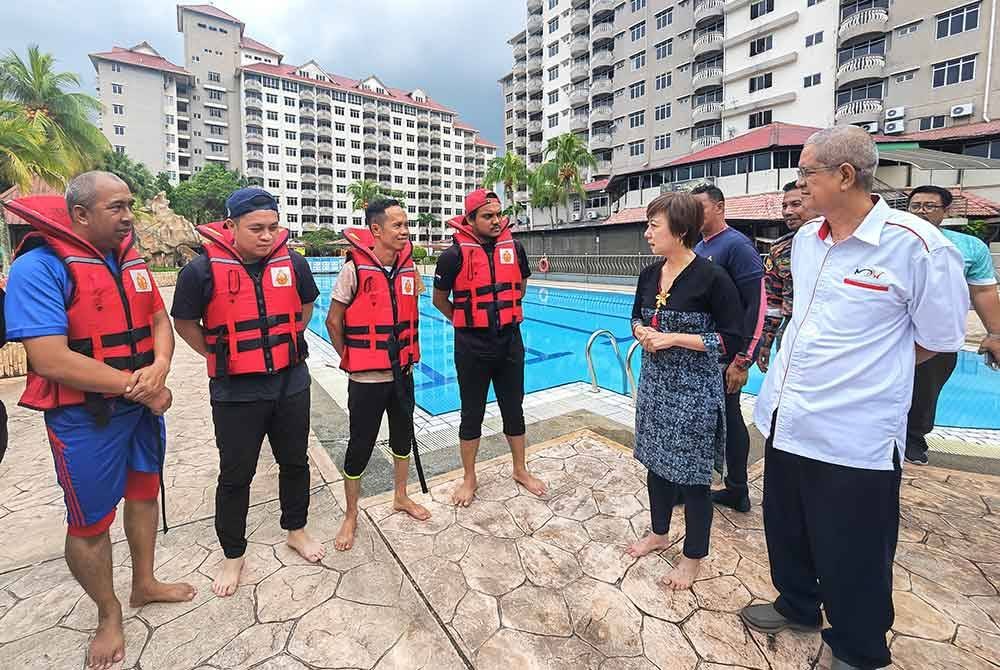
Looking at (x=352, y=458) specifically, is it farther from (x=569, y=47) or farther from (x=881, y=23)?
(x=569, y=47)

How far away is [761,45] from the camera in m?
37.2

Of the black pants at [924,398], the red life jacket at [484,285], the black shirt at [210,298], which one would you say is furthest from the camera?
the black pants at [924,398]

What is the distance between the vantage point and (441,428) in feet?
18.2

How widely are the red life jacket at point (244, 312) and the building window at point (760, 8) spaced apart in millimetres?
46686

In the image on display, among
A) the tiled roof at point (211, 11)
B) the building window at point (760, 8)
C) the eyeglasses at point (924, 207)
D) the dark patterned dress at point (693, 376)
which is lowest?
the dark patterned dress at point (693, 376)

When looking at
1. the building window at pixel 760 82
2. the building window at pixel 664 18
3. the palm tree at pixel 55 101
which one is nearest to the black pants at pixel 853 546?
the palm tree at pixel 55 101

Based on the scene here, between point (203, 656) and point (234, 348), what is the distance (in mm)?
1538

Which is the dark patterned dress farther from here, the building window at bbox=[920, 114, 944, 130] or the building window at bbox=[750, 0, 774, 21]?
the building window at bbox=[750, 0, 774, 21]

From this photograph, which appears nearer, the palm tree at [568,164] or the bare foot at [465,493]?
the bare foot at [465,493]

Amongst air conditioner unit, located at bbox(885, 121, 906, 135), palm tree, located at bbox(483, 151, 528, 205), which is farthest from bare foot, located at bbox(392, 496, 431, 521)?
palm tree, located at bbox(483, 151, 528, 205)

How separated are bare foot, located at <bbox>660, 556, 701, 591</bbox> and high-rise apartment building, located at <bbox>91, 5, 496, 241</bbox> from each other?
7686cm

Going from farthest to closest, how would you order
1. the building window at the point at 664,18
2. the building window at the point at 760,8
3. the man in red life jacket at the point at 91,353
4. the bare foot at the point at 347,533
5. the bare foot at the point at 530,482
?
1. the building window at the point at 664,18
2. the building window at the point at 760,8
3. the bare foot at the point at 530,482
4. the bare foot at the point at 347,533
5. the man in red life jacket at the point at 91,353

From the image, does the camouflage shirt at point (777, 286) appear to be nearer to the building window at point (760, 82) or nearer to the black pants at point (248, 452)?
the black pants at point (248, 452)

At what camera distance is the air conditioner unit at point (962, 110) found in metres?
27.1
